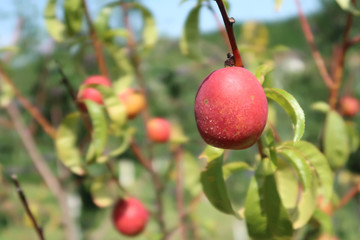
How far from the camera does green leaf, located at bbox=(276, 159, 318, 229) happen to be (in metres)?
0.40

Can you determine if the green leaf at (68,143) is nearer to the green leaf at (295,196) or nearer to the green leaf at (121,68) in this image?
the green leaf at (121,68)

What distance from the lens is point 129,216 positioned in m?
0.74

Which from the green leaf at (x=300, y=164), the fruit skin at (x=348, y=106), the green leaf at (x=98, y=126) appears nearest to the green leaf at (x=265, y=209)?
the green leaf at (x=300, y=164)

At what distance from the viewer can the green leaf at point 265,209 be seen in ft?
1.19

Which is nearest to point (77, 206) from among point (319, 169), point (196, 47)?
point (196, 47)

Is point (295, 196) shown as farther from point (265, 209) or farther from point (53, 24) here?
point (53, 24)

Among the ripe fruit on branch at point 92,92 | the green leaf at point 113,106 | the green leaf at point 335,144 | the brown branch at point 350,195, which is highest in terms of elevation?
the ripe fruit on branch at point 92,92

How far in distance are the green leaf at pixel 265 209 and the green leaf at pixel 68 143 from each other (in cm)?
29

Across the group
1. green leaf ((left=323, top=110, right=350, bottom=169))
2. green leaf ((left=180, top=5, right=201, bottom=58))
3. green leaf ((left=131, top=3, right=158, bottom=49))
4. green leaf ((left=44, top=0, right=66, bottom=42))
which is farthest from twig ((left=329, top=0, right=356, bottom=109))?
green leaf ((left=44, top=0, right=66, bottom=42))

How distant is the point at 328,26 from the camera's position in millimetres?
2547

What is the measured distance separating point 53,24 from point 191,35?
23 cm

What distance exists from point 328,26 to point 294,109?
2.47 meters

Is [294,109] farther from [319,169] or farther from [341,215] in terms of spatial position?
[341,215]

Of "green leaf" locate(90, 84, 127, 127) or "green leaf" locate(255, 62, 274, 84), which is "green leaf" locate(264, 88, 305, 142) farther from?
"green leaf" locate(90, 84, 127, 127)
